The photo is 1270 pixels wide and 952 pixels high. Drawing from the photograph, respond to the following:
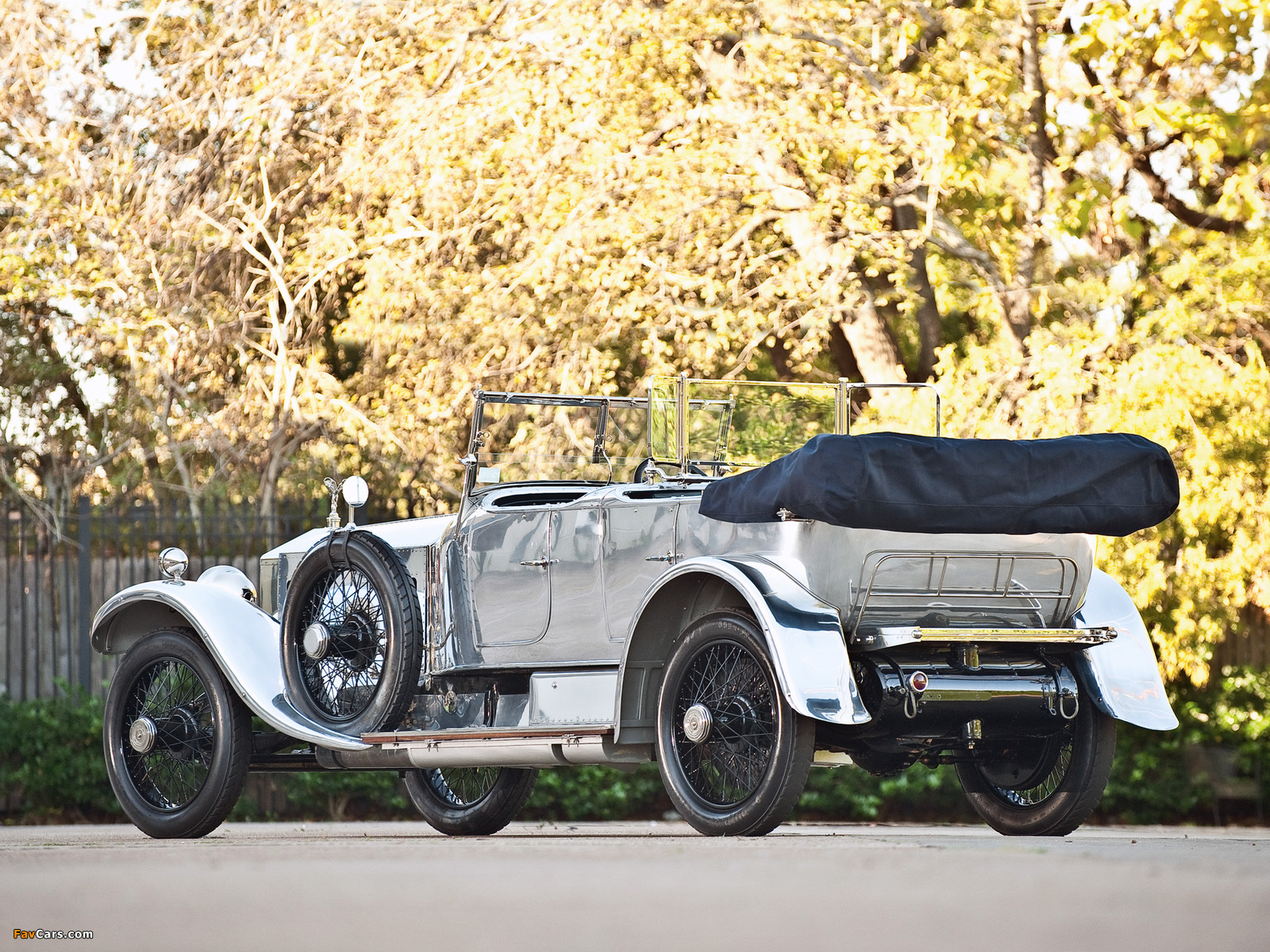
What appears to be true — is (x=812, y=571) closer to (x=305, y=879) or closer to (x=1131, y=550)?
(x=305, y=879)

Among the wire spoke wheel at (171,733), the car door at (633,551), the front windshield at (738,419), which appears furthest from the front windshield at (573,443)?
the wire spoke wheel at (171,733)

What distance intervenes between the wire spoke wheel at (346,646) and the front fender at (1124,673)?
2890 millimetres

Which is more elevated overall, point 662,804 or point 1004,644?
point 1004,644

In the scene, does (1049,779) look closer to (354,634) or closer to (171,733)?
(354,634)

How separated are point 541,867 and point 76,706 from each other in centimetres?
763

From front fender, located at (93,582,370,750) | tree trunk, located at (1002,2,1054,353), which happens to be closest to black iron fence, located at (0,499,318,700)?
front fender, located at (93,582,370,750)

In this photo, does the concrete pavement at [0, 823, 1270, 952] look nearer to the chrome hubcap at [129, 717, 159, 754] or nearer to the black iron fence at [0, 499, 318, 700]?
the chrome hubcap at [129, 717, 159, 754]

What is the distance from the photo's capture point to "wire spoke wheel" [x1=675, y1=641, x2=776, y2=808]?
241 inches

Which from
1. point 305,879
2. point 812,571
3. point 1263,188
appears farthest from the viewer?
point 1263,188

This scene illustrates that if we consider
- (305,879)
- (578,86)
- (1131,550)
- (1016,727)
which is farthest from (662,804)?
(305,879)

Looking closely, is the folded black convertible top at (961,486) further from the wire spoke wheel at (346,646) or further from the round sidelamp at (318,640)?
the round sidelamp at (318,640)

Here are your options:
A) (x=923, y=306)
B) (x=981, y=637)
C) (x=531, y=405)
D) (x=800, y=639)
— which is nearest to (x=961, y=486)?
(x=981, y=637)

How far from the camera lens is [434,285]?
13.9m

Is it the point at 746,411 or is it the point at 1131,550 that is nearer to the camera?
the point at 746,411
